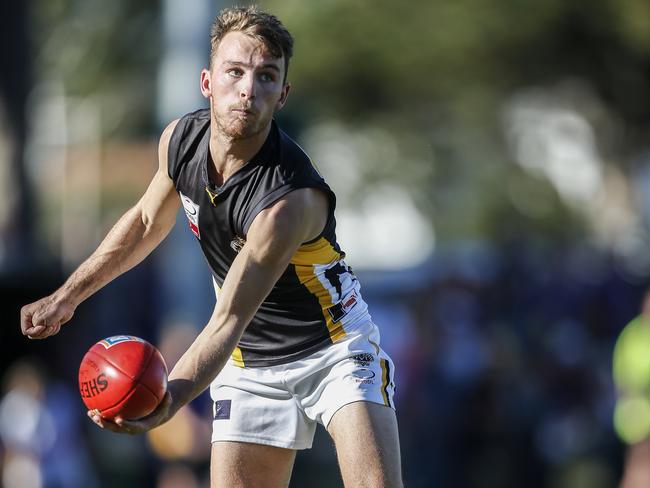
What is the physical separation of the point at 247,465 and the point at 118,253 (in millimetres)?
1336

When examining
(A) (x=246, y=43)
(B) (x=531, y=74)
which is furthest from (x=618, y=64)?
(A) (x=246, y=43)

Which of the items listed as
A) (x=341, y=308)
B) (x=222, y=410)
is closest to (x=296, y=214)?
(x=341, y=308)

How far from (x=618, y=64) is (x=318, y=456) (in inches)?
591

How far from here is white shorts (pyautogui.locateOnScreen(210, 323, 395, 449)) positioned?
686 cm

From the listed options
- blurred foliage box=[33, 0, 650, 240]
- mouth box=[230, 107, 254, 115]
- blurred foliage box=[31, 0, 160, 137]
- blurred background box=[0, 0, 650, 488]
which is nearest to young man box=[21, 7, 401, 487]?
mouth box=[230, 107, 254, 115]

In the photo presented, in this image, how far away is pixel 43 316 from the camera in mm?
6773

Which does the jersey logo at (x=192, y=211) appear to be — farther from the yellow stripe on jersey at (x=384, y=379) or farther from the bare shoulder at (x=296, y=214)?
the yellow stripe on jersey at (x=384, y=379)

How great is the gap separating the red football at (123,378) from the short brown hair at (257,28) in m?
1.59

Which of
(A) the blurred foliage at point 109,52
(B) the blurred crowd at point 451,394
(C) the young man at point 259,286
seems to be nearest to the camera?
(C) the young man at point 259,286

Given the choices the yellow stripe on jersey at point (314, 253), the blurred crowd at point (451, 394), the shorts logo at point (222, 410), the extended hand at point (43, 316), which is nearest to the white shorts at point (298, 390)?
the shorts logo at point (222, 410)

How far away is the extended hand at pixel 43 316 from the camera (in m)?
6.77

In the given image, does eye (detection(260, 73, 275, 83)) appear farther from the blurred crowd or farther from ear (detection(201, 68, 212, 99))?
the blurred crowd

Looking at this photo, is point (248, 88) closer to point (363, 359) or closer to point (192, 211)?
point (192, 211)

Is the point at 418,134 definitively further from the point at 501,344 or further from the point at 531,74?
the point at 501,344
